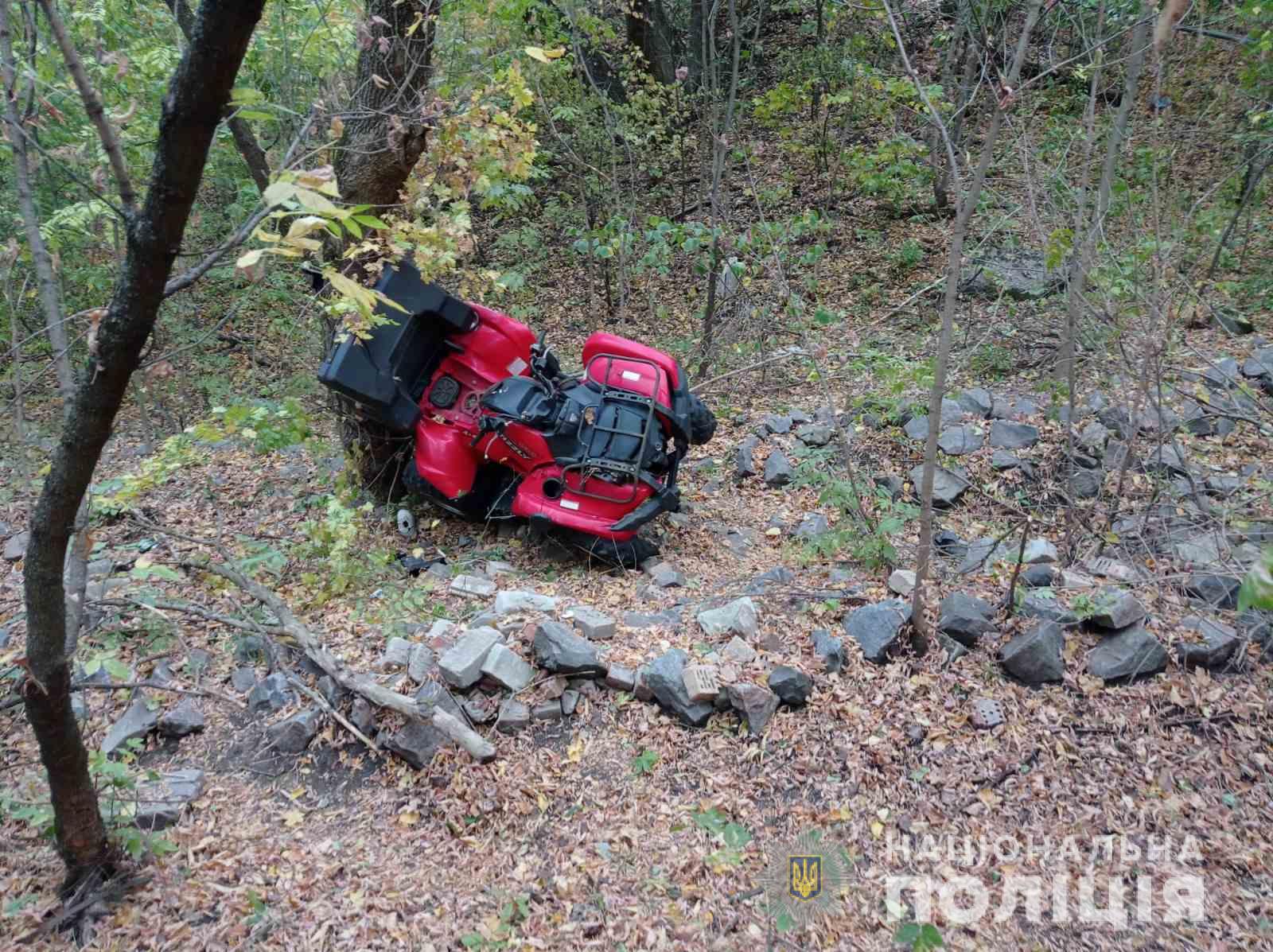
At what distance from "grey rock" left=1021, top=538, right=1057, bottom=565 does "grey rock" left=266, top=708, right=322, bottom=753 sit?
359cm

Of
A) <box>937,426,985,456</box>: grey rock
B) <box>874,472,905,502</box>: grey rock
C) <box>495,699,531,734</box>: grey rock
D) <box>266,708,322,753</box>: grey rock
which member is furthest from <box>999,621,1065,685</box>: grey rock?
<box>266,708,322,753</box>: grey rock

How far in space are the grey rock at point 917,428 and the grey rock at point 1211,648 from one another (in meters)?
2.80

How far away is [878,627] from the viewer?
12.6ft

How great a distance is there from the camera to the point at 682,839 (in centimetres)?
307

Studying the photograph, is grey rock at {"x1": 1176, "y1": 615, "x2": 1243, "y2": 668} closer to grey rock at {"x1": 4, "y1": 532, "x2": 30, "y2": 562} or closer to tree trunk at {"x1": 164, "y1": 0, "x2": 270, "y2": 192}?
grey rock at {"x1": 4, "y1": 532, "x2": 30, "y2": 562}

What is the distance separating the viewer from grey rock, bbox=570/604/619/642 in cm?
392

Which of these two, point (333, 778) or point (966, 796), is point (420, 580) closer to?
point (333, 778)

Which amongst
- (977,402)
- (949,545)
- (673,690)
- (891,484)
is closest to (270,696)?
(673,690)

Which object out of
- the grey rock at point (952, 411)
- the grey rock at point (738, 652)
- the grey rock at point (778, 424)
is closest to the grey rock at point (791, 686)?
the grey rock at point (738, 652)

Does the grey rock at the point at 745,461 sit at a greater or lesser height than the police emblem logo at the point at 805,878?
lesser

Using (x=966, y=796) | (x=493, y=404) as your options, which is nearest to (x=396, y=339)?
(x=493, y=404)

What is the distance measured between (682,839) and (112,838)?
1.94m

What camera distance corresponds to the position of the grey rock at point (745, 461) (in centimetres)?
634

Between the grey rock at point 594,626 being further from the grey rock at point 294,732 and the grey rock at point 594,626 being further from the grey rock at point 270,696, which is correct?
the grey rock at point 270,696
